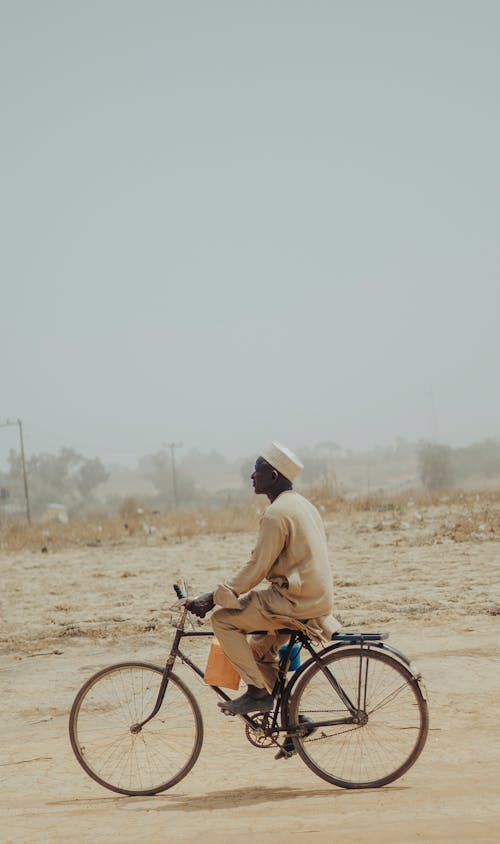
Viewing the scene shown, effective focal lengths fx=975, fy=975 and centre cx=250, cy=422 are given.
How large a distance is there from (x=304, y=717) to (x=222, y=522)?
17.7 meters

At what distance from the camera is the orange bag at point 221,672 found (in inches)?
219

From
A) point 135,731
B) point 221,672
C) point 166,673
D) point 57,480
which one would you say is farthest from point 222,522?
point 57,480

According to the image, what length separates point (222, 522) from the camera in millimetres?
23203

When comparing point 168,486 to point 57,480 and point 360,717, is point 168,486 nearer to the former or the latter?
point 57,480

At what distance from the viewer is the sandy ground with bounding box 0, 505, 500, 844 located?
16.3 ft

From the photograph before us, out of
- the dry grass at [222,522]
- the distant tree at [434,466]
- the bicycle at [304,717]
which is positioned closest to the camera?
the bicycle at [304,717]

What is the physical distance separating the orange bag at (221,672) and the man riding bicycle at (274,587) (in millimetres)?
123

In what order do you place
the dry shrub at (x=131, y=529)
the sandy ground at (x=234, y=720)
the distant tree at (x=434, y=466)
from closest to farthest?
the sandy ground at (x=234, y=720)
the dry shrub at (x=131, y=529)
the distant tree at (x=434, y=466)

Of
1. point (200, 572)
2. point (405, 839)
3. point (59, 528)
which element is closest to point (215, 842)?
point (405, 839)

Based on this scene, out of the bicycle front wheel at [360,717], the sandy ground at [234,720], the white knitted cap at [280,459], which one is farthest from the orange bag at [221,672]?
the white knitted cap at [280,459]

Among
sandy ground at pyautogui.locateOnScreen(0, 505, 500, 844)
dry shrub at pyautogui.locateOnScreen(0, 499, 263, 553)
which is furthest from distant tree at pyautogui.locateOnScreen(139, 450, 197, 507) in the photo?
sandy ground at pyautogui.locateOnScreen(0, 505, 500, 844)

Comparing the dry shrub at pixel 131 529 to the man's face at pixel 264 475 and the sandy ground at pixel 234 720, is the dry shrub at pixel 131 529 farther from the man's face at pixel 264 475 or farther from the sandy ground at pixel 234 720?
the man's face at pixel 264 475

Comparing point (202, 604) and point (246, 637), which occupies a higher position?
point (202, 604)

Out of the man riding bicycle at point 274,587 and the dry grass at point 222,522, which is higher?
the man riding bicycle at point 274,587
